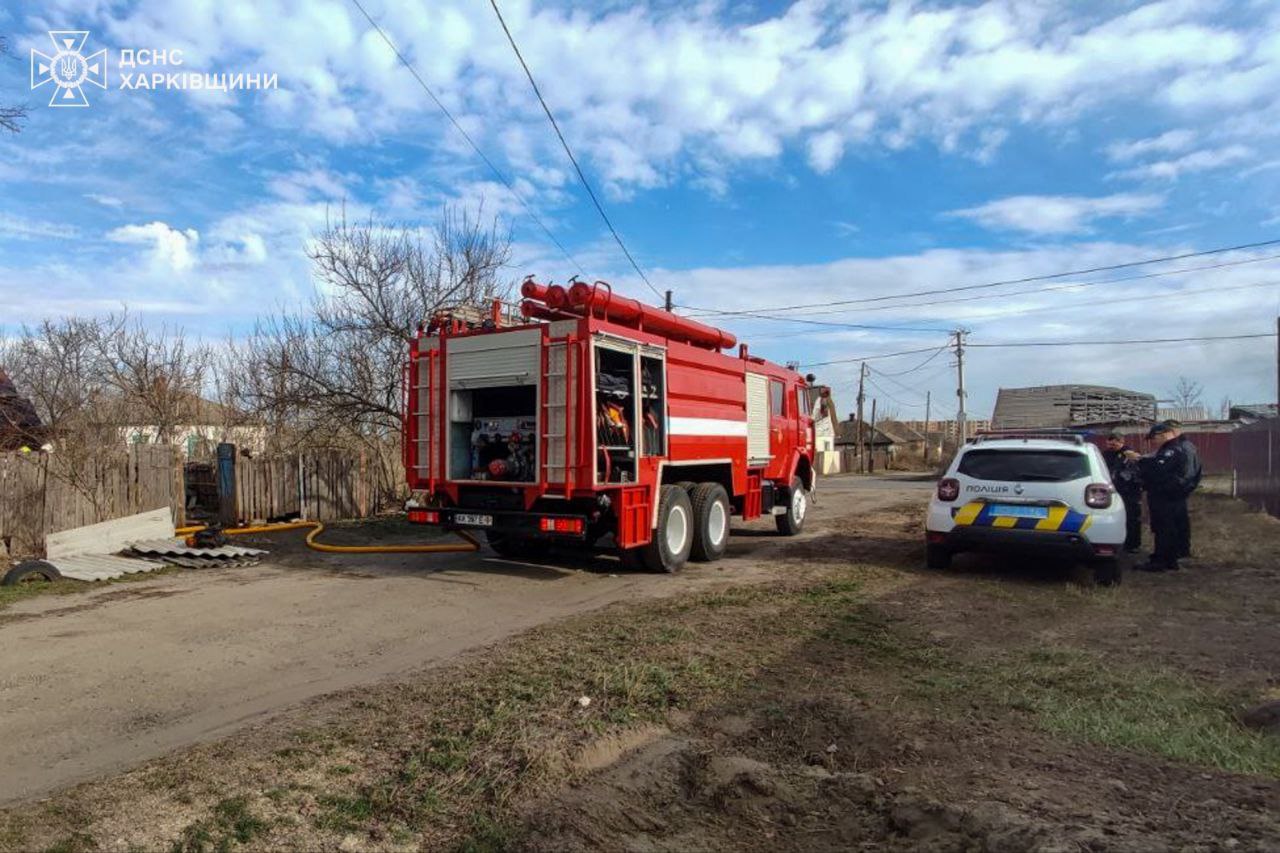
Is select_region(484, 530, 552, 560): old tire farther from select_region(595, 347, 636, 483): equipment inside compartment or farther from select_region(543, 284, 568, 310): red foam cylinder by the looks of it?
select_region(543, 284, 568, 310): red foam cylinder

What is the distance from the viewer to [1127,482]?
10.4 meters

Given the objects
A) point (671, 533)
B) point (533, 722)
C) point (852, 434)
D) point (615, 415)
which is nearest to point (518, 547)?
point (671, 533)

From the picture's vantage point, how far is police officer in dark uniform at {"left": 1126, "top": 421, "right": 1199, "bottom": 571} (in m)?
9.42

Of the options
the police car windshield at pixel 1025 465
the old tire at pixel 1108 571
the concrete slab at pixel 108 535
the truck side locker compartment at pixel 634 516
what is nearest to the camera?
the old tire at pixel 1108 571

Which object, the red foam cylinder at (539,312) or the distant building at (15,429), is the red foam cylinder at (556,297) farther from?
the distant building at (15,429)

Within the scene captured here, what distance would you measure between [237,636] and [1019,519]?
780cm

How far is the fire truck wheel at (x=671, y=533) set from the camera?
966 cm

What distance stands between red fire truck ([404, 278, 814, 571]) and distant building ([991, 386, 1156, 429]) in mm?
36094

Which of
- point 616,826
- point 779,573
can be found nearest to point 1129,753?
point 616,826

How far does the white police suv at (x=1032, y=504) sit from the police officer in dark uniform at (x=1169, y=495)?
1.29 m

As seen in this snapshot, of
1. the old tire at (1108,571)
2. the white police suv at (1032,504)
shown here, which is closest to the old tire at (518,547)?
the white police suv at (1032,504)

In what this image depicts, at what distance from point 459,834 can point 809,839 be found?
4.67 ft

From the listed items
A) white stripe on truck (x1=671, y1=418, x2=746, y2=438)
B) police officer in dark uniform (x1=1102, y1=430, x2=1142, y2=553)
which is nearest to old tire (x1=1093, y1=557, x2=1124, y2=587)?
police officer in dark uniform (x1=1102, y1=430, x2=1142, y2=553)

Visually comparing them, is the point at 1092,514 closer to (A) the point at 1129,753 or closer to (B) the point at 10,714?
(A) the point at 1129,753
